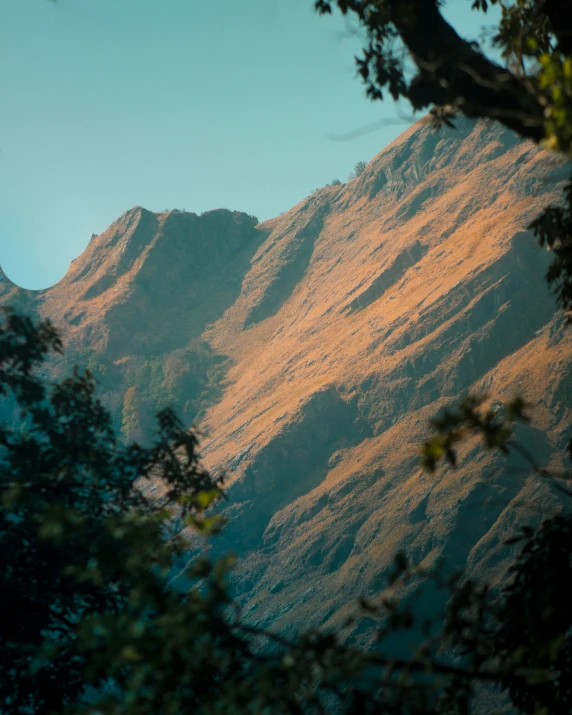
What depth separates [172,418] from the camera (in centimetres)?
859

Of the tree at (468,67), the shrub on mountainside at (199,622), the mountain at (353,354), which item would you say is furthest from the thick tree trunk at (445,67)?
the mountain at (353,354)

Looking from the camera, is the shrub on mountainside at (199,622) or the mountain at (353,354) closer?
the shrub on mountainside at (199,622)

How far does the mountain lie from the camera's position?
2223 inches

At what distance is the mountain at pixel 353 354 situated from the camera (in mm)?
56469

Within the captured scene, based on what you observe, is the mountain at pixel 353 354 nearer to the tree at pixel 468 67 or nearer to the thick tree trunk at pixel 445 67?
the tree at pixel 468 67

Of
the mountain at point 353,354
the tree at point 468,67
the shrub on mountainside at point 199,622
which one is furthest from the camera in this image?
the mountain at point 353,354

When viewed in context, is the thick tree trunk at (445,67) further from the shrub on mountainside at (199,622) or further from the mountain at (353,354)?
the mountain at (353,354)

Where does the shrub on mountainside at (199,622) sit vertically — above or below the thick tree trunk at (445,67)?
below

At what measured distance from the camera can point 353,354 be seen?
77500 millimetres

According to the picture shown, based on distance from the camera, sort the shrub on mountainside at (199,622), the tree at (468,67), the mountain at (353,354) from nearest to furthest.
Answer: the shrub on mountainside at (199,622), the tree at (468,67), the mountain at (353,354)

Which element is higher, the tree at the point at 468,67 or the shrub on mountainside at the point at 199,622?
the tree at the point at 468,67

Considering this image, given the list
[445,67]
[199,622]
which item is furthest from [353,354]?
[199,622]

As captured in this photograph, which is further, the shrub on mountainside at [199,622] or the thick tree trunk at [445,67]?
the thick tree trunk at [445,67]

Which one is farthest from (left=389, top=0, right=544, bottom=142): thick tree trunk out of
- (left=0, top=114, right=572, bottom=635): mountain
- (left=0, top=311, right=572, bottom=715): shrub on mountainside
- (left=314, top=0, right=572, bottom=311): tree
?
(left=0, top=114, right=572, bottom=635): mountain
